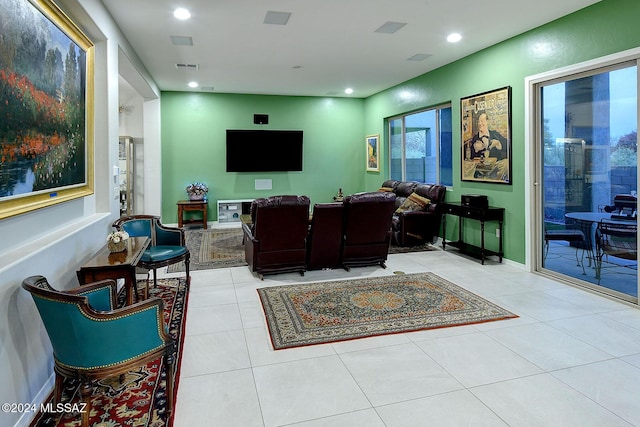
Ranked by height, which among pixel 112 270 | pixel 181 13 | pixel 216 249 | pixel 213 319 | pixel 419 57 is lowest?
pixel 213 319

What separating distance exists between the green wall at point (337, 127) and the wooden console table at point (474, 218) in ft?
0.37

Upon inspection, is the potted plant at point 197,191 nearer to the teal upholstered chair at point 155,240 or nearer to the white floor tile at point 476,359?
the teal upholstered chair at point 155,240

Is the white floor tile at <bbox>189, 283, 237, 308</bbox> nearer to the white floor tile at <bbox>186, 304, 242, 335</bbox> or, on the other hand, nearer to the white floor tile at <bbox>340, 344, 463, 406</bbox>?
the white floor tile at <bbox>186, 304, 242, 335</bbox>

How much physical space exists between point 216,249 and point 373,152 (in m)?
4.60

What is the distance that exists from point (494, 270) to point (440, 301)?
1.58 metres

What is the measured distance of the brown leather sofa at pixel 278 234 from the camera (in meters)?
4.36

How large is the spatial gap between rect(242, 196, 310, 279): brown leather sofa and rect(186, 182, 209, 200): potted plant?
Result: 394 cm

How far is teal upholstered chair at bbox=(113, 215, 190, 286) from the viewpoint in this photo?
3854mm

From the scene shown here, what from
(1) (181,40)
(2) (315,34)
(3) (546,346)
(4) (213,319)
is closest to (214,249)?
(4) (213,319)

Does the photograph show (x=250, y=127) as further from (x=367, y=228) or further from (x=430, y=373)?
(x=430, y=373)

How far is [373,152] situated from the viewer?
9258mm

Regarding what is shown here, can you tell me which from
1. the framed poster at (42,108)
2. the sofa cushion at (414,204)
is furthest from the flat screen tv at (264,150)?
the framed poster at (42,108)

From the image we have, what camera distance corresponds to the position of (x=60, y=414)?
84.8 inches

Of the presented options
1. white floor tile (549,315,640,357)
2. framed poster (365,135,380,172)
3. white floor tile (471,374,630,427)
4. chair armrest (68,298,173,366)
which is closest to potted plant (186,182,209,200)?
framed poster (365,135,380,172)
